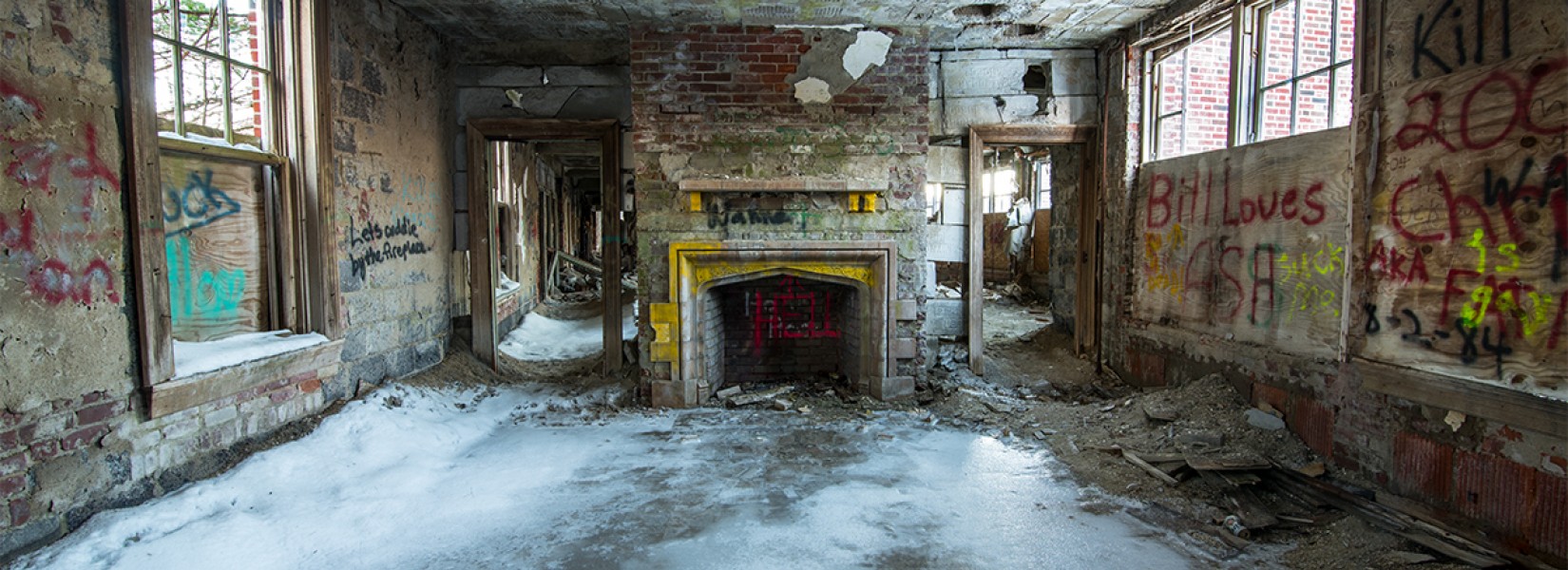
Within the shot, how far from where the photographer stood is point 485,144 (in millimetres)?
6434

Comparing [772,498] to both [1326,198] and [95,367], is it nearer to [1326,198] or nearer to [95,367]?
[95,367]

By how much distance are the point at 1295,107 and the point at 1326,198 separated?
76cm

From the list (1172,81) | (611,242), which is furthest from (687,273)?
(1172,81)

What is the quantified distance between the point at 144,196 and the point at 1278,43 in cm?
619

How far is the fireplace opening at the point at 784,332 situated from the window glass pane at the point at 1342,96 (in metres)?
3.58

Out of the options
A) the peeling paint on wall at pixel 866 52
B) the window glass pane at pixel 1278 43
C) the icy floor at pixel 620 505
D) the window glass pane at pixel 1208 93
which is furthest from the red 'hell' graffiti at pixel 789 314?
the window glass pane at pixel 1278 43

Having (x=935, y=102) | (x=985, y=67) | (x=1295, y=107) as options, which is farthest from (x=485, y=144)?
(x=1295, y=107)

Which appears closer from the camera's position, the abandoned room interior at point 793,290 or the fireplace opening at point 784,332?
the abandoned room interior at point 793,290

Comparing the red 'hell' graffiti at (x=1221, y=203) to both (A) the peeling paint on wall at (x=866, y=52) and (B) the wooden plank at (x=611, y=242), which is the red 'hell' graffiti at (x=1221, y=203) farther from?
(B) the wooden plank at (x=611, y=242)

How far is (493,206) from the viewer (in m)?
6.65

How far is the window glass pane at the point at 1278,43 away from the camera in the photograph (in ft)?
14.3

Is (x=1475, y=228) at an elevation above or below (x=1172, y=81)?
below

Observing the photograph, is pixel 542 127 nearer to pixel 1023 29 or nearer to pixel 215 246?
pixel 215 246

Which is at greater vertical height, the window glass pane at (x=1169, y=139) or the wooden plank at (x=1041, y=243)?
the window glass pane at (x=1169, y=139)
